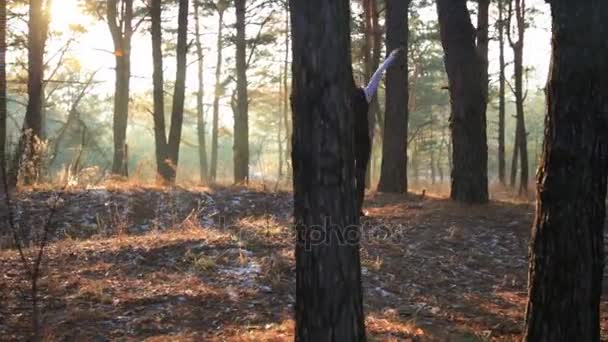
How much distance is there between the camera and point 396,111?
12414 millimetres

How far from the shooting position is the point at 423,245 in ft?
25.6

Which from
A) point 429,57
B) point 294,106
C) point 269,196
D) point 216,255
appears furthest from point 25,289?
point 429,57

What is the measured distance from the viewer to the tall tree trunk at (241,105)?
16.5 meters

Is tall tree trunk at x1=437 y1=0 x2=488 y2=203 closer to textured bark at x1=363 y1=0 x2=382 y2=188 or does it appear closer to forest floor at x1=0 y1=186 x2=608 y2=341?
forest floor at x1=0 y1=186 x2=608 y2=341

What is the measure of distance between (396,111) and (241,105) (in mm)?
6274

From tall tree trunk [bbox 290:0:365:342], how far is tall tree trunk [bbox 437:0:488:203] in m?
6.96

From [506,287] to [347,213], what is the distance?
3833mm

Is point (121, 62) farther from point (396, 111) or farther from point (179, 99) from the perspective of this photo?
point (396, 111)

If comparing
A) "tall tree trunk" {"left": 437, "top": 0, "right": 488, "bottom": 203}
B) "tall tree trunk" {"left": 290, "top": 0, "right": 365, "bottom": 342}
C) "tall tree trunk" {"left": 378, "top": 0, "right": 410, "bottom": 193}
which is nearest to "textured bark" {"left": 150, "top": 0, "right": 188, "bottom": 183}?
"tall tree trunk" {"left": 378, "top": 0, "right": 410, "bottom": 193}

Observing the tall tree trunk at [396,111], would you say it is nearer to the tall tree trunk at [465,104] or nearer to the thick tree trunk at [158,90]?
the tall tree trunk at [465,104]

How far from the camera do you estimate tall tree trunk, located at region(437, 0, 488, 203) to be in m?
9.89

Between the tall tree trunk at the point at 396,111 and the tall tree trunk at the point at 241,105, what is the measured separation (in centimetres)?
517

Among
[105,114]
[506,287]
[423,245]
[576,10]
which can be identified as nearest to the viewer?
[576,10]

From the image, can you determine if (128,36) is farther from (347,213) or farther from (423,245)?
(347,213)
